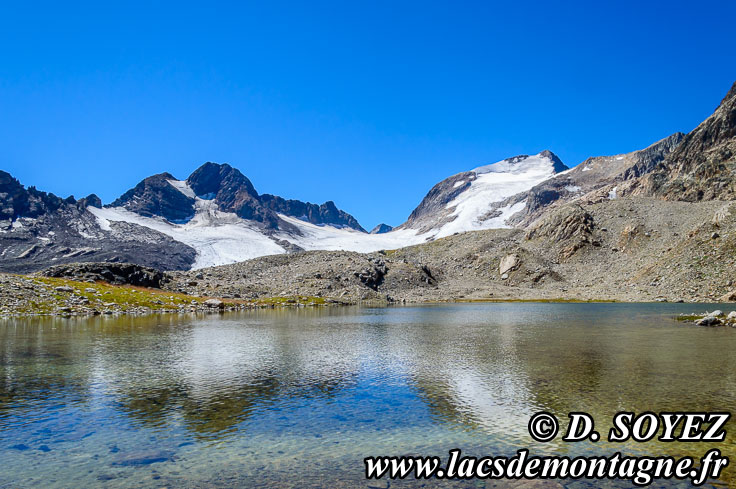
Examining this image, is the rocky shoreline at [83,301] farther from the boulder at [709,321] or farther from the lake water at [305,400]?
the boulder at [709,321]

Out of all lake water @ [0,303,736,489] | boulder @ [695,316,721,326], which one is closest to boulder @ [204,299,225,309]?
lake water @ [0,303,736,489]

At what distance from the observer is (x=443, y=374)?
31047mm

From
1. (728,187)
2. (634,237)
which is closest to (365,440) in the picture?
(634,237)

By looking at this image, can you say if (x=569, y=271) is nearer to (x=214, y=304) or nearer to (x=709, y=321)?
(x=709, y=321)

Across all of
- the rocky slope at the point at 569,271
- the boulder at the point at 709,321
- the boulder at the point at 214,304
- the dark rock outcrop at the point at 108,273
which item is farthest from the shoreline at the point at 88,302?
the rocky slope at the point at 569,271

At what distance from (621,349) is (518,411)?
83.6 ft

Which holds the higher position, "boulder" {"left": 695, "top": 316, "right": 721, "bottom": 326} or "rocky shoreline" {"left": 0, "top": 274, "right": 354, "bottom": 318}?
"rocky shoreline" {"left": 0, "top": 274, "right": 354, "bottom": 318}

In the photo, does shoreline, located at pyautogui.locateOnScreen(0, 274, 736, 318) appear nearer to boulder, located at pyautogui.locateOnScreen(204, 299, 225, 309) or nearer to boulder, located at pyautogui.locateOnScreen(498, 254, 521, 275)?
boulder, located at pyautogui.locateOnScreen(204, 299, 225, 309)

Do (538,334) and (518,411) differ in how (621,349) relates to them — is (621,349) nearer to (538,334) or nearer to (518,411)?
(538,334)

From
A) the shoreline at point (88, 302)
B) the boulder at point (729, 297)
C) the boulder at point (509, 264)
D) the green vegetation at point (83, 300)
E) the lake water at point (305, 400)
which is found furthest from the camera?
the boulder at point (509, 264)

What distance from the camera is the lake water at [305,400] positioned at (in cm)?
1584

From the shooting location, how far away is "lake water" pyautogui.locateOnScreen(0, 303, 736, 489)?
15.8 metres

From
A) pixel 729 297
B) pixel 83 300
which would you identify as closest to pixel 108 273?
pixel 83 300

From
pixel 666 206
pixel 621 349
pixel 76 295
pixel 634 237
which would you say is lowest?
pixel 621 349
